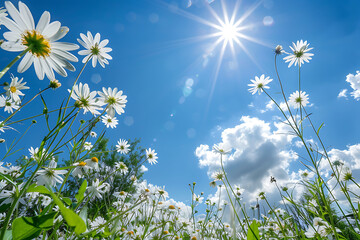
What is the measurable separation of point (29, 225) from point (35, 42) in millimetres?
511

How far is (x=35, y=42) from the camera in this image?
1.92 feet

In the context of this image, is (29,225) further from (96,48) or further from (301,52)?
(301,52)

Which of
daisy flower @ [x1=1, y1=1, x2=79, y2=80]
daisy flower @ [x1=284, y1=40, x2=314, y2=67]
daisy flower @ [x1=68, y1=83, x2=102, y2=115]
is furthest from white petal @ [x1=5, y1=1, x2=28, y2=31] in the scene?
daisy flower @ [x1=284, y1=40, x2=314, y2=67]

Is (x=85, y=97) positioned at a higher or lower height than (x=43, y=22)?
higher

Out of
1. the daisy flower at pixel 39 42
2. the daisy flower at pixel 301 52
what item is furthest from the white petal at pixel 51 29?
the daisy flower at pixel 301 52

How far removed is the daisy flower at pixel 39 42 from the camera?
0.52m

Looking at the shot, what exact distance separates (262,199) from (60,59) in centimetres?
310

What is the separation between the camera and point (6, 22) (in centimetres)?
51

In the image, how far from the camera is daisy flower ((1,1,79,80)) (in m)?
0.52

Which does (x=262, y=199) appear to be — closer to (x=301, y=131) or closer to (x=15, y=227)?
(x=301, y=131)

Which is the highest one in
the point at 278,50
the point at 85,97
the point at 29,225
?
the point at 278,50

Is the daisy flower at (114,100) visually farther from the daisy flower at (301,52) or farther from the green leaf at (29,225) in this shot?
the daisy flower at (301,52)

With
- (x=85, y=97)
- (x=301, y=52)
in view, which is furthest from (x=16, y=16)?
(x=301, y=52)

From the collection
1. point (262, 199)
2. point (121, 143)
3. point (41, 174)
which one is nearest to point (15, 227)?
point (41, 174)
